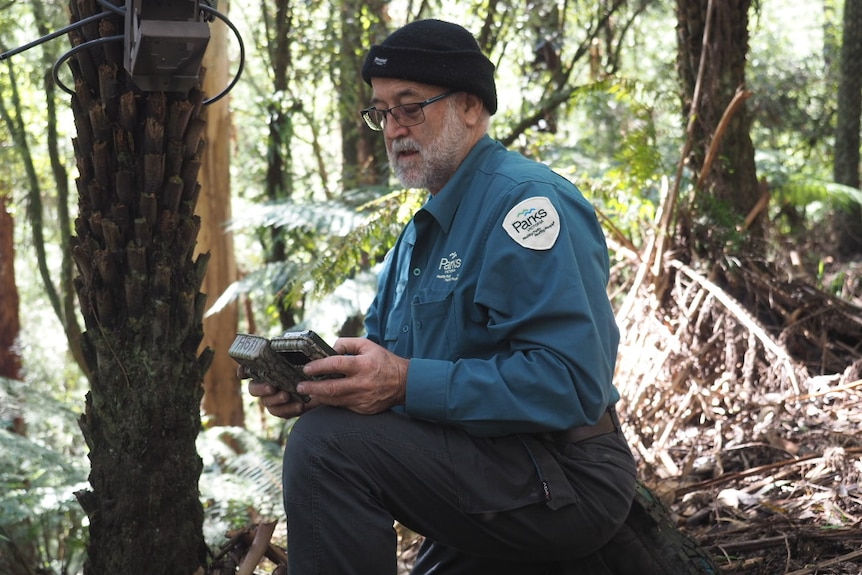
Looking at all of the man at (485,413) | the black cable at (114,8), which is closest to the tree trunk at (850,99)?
the man at (485,413)

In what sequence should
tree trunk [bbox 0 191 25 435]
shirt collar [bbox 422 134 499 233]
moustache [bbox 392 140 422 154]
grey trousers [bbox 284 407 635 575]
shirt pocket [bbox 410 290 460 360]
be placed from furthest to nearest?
1. tree trunk [bbox 0 191 25 435]
2. moustache [bbox 392 140 422 154]
3. shirt collar [bbox 422 134 499 233]
4. shirt pocket [bbox 410 290 460 360]
5. grey trousers [bbox 284 407 635 575]

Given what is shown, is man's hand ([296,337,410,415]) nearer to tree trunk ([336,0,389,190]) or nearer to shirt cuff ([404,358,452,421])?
shirt cuff ([404,358,452,421])

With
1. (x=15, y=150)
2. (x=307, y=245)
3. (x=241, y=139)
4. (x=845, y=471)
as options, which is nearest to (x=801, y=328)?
(x=845, y=471)

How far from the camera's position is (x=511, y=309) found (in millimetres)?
2359

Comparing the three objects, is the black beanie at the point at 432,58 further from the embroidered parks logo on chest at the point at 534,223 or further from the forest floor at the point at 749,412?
the forest floor at the point at 749,412

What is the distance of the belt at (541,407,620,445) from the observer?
7.97 feet

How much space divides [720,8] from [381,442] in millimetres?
4184

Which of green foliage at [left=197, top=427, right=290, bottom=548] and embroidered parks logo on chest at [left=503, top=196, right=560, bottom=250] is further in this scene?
green foliage at [left=197, top=427, right=290, bottom=548]

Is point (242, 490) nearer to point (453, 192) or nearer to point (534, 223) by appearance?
point (453, 192)

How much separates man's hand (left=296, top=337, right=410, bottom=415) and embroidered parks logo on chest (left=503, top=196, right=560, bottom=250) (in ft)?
1.49

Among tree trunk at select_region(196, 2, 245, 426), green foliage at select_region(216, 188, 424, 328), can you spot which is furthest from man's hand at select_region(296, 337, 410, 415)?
tree trunk at select_region(196, 2, 245, 426)

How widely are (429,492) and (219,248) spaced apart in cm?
573

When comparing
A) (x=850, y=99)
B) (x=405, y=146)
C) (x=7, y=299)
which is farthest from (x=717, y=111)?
(x=7, y=299)

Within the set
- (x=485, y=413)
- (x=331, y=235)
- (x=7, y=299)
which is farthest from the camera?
(x=7, y=299)
